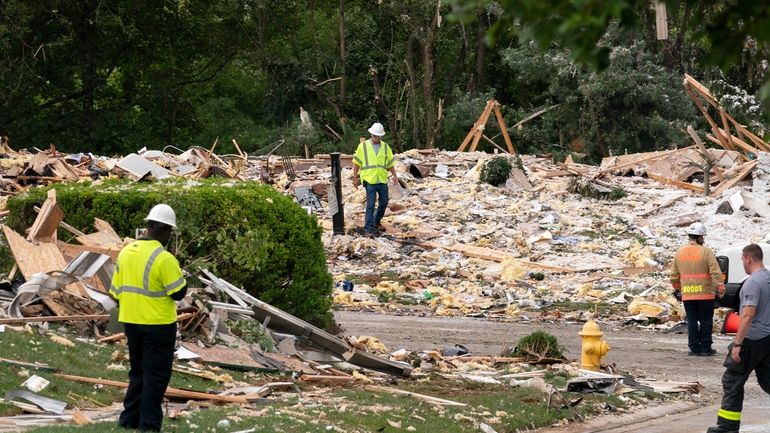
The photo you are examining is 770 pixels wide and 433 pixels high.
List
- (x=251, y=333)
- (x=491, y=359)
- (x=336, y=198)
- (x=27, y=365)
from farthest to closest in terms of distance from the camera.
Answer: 1. (x=336, y=198)
2. (x=491, y=359)
3. (x=251, y=333)
4. (x=27, y=365)

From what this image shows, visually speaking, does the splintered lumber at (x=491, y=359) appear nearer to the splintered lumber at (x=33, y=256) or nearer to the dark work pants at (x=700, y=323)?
the dark work pants at (x=700, y=323)

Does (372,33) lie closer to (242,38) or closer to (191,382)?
(242,38)

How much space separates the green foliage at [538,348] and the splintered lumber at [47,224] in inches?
194

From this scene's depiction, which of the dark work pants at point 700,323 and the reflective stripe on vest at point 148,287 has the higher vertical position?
the reflective stripe on vest at point 148,287

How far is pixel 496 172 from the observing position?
89.4 ft

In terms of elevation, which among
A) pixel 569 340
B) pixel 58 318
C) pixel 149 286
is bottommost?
pixel 569 340

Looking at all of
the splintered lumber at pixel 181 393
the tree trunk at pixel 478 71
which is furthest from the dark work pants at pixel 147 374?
the tree trunk at pixel 478 71

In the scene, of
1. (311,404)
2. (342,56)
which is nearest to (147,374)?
(311,404)

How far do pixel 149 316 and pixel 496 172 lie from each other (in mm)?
19387

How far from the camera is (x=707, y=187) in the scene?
25625mm

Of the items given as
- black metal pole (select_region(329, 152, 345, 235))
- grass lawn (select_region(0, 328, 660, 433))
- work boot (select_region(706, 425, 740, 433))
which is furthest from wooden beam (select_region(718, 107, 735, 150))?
work boot (select_region(706, 425, 740, 433))

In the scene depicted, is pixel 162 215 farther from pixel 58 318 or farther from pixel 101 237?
pixel 101 237

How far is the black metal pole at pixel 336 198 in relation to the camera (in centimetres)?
2269

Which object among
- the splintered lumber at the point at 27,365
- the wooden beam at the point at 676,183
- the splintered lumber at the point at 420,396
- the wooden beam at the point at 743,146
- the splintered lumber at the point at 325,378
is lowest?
the splintered lumber at the point at 420,396
